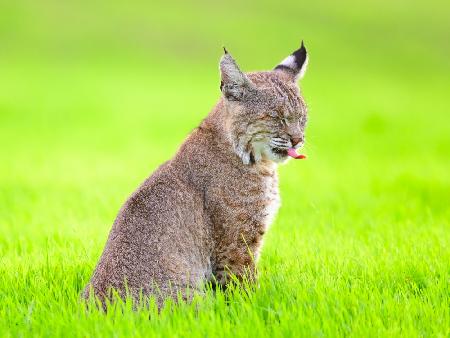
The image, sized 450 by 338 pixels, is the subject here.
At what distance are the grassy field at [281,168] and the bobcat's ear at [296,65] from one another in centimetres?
177

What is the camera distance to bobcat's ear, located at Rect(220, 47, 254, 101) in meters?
5.58

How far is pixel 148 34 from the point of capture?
3052 cm

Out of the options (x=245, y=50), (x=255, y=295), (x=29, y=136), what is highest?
(x=245, y=50)

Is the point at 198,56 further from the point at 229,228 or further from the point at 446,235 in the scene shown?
the point at 229,228

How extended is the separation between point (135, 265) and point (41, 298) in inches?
44.4

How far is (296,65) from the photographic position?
6.29 m

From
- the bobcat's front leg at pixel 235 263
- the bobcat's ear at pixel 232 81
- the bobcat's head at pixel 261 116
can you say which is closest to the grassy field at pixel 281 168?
the bobcat's front leg at pixel 235 263

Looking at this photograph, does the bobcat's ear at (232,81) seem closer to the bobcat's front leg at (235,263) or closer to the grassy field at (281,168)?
the bobcat's front leg at (235,263)

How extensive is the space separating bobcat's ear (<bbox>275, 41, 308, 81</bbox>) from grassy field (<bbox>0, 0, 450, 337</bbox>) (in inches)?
69.6

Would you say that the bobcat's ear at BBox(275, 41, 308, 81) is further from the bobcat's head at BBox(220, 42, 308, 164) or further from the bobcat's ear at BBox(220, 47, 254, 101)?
the bobcat's ear at BBox(220, 47, 254, 101)

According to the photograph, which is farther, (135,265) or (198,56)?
(198,56)

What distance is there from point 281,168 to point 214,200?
26.3ft

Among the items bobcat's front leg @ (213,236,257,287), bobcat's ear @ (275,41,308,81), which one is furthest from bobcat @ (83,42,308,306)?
bobcat's ear @ (275,41,308,81)

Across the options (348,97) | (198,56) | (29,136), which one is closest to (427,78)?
(348,97)
